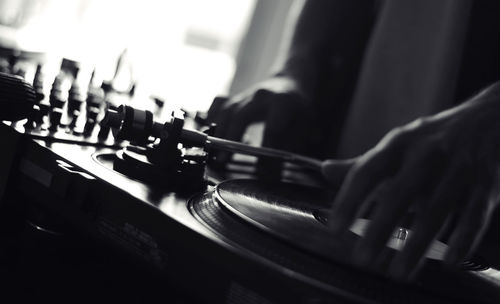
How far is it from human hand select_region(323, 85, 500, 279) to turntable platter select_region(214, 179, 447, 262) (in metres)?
0.04

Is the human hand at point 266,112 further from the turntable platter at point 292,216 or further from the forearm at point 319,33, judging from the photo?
the turntable platter at point 292,216

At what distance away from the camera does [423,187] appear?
1.64 ft

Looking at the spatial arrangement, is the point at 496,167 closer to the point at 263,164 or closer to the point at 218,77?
the point at 263,164

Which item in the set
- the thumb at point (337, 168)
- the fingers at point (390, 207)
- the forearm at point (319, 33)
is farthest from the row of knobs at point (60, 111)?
the forearm at point (319, 33)

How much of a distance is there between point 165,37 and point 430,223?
185cm

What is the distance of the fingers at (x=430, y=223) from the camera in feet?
1.58

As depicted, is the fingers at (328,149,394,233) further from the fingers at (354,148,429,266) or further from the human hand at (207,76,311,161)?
the human hand at (207,76,311,161)

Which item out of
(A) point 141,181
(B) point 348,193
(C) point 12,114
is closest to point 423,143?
(B) point 348,193

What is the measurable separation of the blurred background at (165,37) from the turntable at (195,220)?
3.17 ft

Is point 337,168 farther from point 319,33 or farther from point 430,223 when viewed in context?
point 319,33

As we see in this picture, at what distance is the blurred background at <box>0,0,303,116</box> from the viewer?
75.1 inches

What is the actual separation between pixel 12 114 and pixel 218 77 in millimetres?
1784

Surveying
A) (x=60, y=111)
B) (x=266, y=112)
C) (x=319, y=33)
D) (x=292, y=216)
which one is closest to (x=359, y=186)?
(x=292, y=216)

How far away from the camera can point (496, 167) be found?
1.79 feet
